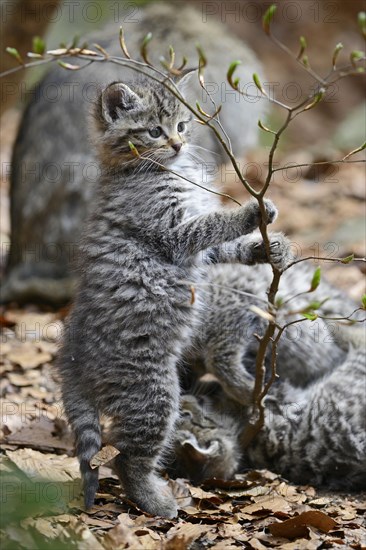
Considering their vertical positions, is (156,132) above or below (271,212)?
above

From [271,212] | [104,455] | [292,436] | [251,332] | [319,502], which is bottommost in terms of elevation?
[319,502]

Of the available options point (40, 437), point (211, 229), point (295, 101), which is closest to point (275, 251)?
point (211, 229)

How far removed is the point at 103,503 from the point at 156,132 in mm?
2188

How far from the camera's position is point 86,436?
14.9 feet

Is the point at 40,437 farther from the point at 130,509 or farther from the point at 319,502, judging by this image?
the point at 319,502

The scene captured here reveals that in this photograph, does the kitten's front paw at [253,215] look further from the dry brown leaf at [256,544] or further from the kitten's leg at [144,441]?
the dry brown leaf at [256,544]

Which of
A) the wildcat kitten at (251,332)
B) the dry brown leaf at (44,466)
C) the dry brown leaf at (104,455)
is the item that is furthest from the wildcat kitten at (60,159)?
the dry brown leaf at (104,455)

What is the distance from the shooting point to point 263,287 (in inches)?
228

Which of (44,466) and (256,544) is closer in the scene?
(256,544)

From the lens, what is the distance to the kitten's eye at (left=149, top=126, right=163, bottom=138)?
499cm

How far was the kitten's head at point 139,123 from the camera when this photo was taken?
16.3 feet

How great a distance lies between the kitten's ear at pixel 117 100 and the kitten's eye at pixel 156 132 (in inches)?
7.0

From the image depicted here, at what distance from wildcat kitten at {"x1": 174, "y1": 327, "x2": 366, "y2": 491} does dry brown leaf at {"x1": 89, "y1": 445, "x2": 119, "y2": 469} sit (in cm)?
71

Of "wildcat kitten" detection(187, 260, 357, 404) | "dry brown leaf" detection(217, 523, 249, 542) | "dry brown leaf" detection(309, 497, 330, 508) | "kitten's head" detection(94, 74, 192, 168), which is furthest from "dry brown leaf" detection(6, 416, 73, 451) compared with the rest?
"kitten's head" detection(94, 74, 192, 168)
